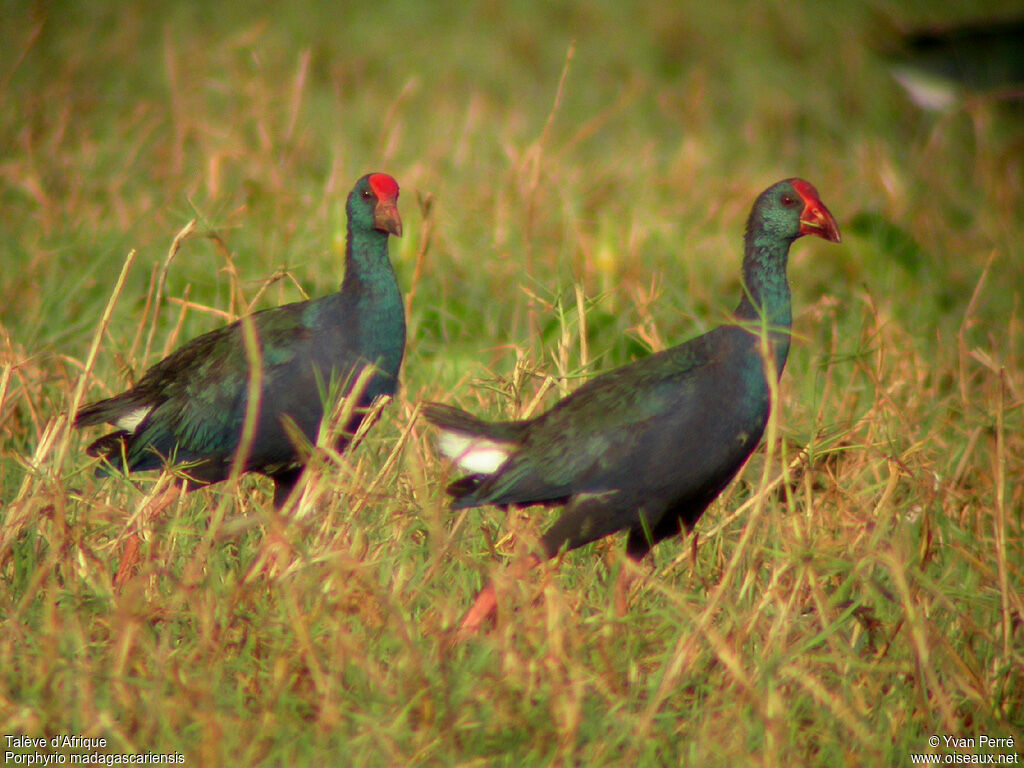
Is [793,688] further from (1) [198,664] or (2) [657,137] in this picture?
(2) [657,137]

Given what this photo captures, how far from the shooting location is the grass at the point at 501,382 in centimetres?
195

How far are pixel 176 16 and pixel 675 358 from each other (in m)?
5.30

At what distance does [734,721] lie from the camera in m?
2.02

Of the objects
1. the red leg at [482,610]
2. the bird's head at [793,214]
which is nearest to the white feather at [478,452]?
the red leg at [482,610]

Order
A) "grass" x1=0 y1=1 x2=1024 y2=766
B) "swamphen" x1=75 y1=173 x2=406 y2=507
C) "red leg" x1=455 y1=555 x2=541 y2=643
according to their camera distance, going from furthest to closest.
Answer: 1. "swamphen" x1=75 y1=173 x2=406 y2=507
2. "red leg" x1=455 y1=555 x2=541 y2=643
3. "grass" x1=0 y1=1 x2=1024 y2=766

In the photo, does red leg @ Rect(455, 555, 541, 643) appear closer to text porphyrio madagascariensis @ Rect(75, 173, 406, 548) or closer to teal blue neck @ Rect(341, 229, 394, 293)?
text porphyrio madagascariensis @ Rect(75, 173, 406, 548)

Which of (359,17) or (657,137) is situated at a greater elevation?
(359,17)

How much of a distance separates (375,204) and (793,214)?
930 millimetres

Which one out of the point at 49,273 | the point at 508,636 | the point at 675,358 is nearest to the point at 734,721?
the point at 508,636

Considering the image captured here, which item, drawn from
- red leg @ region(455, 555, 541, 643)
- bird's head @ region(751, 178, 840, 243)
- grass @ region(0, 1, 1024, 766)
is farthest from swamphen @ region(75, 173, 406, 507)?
bird's head @ region(751, 178, 840, 243)

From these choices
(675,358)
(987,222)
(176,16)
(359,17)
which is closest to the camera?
(675,358)

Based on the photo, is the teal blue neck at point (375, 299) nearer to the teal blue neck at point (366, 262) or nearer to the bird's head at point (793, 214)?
the teal blue neck at point (366, 262)

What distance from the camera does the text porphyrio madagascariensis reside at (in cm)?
265

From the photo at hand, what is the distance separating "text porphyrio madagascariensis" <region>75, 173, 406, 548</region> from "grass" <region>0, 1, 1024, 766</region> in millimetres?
131
